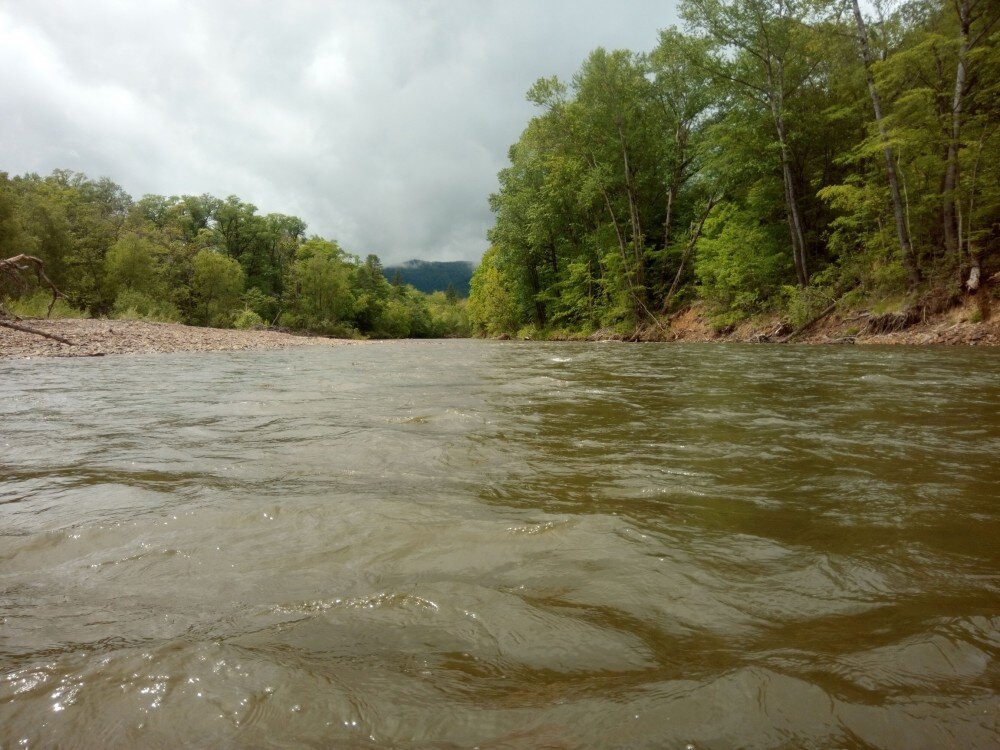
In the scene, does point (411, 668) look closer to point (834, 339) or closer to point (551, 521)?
point (551, 521)

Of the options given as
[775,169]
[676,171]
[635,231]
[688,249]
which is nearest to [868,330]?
[775,169]

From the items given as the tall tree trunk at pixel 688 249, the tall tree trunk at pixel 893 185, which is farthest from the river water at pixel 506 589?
the tall tree trunk at pixel 688 249

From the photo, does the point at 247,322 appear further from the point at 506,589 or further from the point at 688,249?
the point at 506,589

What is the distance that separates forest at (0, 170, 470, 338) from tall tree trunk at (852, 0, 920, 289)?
18800 mm

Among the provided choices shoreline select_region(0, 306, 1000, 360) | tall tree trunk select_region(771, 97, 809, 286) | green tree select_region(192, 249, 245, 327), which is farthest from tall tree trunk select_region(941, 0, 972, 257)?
green tree select_region(192, 249, 245, 327)

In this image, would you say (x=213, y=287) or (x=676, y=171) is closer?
(x=676, y=171)

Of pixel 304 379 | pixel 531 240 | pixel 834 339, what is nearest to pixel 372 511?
pixel 304 379

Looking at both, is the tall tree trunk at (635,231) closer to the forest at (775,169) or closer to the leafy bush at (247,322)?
the forest at (775,169)

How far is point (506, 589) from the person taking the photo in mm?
1763

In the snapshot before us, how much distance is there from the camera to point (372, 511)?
2.47 meters

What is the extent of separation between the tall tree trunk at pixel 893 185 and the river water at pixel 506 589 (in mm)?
13146

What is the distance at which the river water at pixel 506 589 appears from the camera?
1153mm

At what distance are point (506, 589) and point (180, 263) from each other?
48812mm

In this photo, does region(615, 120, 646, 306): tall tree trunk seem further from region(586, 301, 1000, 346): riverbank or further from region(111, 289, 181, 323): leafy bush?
region(111, 289, 181, 323): leafy bush
